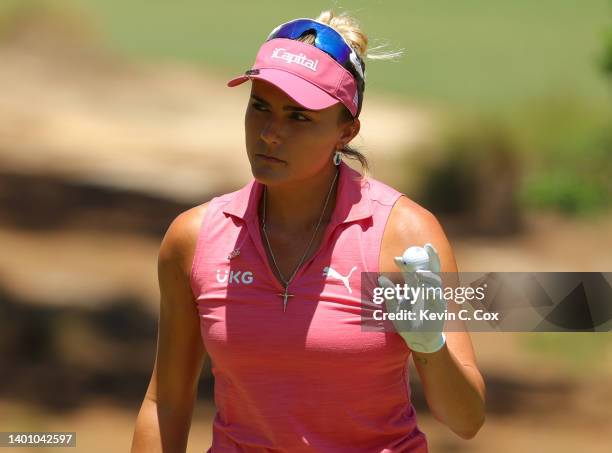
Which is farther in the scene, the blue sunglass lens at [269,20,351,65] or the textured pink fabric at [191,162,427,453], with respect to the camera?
the blue sunglass lens at [269,20,351,65]

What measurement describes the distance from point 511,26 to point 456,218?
188cm

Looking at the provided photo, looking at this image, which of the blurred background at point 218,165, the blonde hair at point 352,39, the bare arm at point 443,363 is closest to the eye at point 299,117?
the blonde hair at point 352,39

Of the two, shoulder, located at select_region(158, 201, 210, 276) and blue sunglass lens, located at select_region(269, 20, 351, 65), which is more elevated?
blue sunglass lens, located at select_region(269, 20, 351, 65)

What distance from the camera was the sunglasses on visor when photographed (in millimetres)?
2525

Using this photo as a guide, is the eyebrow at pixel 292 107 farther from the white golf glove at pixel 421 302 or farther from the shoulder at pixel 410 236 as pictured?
the white golf glove at pixel 421 302

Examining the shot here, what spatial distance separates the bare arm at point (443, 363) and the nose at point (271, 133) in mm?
279

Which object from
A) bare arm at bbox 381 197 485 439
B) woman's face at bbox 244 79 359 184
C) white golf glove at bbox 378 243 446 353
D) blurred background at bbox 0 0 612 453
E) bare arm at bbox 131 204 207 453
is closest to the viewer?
white golf glove at bbox 378 243 446 353

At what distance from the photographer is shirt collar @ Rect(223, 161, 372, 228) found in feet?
8.07

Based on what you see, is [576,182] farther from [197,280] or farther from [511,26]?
[197,280]

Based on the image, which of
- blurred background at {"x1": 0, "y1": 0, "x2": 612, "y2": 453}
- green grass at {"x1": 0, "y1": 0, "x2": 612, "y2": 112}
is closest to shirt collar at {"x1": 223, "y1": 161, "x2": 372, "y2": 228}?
blurred background at {"x1": 0, "y1": 0, "x2": 612, "y2": 453}

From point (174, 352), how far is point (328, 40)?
741mm

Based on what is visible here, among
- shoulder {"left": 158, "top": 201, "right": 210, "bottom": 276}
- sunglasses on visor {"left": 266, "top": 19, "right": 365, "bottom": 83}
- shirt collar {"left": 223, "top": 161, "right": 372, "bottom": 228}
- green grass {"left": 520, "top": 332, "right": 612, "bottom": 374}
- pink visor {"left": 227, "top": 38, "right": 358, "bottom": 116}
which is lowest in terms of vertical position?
shoulder {"left": 158, "top": 201, "right": 210, "bottom": 276}

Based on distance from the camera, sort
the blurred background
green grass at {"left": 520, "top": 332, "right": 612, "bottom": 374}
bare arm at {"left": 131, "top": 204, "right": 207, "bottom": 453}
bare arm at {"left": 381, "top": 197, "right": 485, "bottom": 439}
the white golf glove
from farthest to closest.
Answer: green grass at {"left": 520, "top": 332, "right": 612, "bottom": 374} < the blurred background < bare arm at {"left": 131, "top": 204, "right": 207, "bottom": 453} < bare arm at {"left": 381, "top": 197, "right": 485, "bottom": 439} < the white golf glove

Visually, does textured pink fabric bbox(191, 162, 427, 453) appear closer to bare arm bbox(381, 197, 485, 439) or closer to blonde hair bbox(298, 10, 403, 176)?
bare arm bbox(381, 197, 485, 439)
